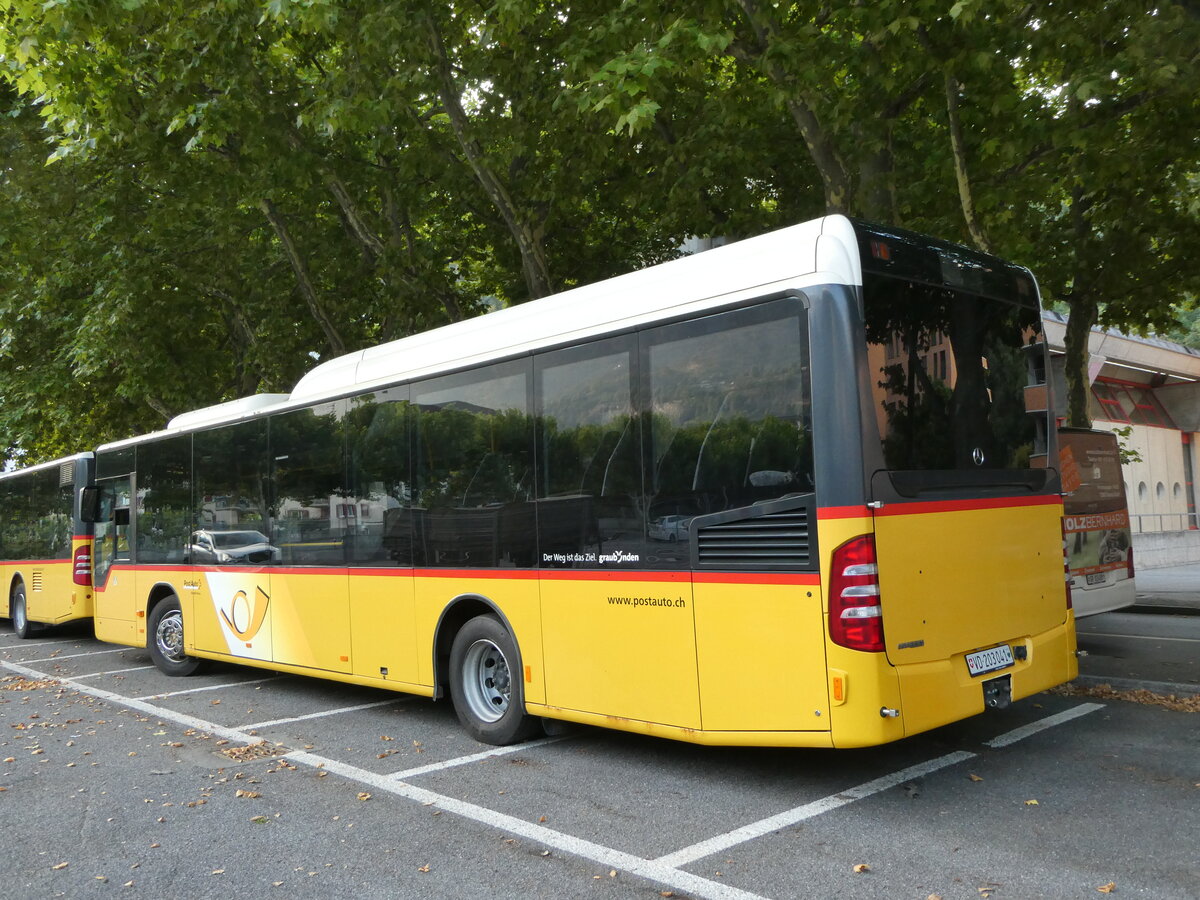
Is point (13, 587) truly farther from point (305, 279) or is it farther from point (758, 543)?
point (758, 543)

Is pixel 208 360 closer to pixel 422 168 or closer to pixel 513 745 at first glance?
pixel 422 168

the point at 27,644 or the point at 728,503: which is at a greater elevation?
the point at 728,503

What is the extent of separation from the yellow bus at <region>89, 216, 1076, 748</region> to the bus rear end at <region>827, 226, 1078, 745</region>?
0.02m

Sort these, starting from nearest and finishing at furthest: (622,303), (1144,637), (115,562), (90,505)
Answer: (622,303) → (1144,637) → (115,562) → (90,505)

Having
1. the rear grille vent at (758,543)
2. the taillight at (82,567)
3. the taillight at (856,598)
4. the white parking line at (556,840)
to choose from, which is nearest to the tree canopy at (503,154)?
the rear grille vent at (758,543)

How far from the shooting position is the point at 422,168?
15031 millimetres

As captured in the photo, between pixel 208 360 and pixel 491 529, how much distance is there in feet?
54.3

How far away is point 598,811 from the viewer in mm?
5484

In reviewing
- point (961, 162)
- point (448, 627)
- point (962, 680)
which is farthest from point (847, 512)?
point (961, 162)

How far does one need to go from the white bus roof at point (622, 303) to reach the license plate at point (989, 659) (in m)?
2.20

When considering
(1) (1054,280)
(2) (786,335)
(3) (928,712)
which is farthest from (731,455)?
(1) (1054,280)

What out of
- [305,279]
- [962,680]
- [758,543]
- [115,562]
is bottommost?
[962,680]

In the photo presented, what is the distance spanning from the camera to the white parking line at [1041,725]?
658cm

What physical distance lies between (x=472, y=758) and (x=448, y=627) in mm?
1138
